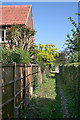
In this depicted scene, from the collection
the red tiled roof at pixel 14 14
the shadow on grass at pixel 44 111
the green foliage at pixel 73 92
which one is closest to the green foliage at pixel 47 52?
the red tiled roof at pixel 14 14

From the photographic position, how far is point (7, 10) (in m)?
23.2

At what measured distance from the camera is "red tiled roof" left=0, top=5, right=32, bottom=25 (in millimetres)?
20495

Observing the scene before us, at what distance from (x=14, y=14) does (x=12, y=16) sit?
57cm

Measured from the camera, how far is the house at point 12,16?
20.0 m

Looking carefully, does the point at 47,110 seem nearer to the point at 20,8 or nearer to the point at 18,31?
the point at 18,31

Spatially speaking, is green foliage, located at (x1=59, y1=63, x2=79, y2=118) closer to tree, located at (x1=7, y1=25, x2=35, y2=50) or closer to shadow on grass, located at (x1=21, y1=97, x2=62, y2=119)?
shadow on grass, located at (x1=21, y1=97, x2=62, y2=119)

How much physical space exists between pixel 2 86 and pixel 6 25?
1627 cm

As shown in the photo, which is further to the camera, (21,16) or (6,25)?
(21,16)

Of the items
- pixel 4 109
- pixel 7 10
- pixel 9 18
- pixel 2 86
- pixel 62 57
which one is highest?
pixel 7 10

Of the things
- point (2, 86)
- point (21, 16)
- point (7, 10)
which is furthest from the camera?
point (7, 10)

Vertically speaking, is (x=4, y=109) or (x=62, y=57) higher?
(x=62, y=57)

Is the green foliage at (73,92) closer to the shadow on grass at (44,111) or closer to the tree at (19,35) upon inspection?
the shadow on grass at (44,111)

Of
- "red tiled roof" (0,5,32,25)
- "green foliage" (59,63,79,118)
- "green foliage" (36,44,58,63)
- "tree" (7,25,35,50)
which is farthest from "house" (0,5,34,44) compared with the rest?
"green foliage" (59,63,79,118)

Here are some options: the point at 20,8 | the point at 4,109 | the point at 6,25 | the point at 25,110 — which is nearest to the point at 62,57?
the point at 20,8
